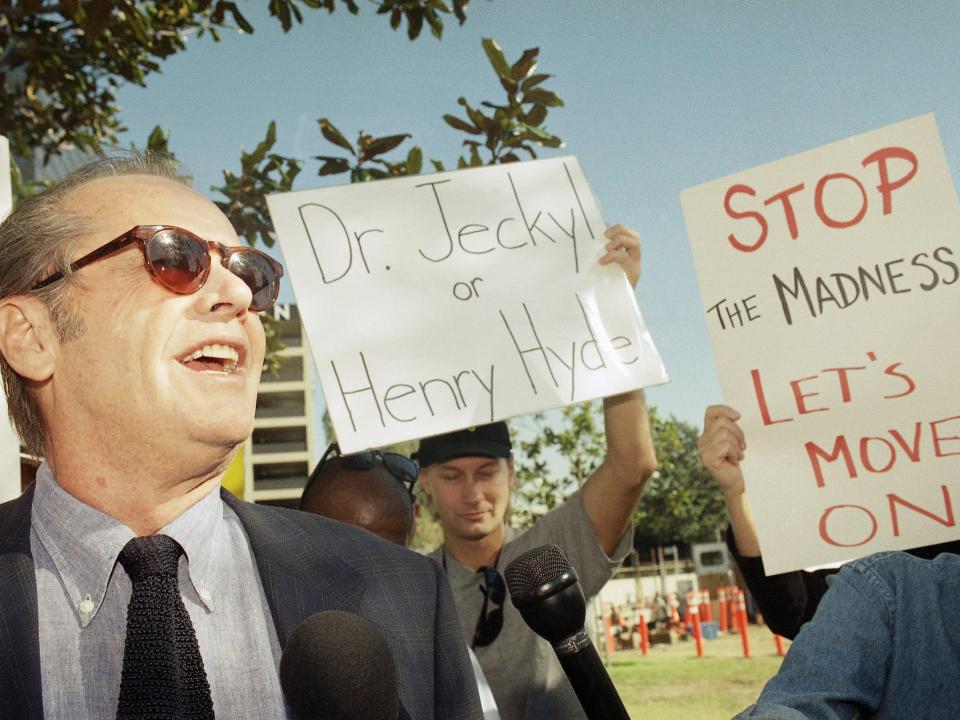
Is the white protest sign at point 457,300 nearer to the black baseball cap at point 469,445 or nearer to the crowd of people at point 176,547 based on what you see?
the crowd of people at point 176,547

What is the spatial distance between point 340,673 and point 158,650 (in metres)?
0.61

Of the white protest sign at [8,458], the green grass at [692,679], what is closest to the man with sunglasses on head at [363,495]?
the white protest sign at [8,458]

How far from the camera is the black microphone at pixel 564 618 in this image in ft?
4.39

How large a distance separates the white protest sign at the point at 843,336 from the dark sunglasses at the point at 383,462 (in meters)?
1.39

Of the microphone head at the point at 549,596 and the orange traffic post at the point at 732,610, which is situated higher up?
the microphone head at the point at 549,596

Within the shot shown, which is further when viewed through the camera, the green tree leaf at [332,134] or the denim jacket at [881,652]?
the green tree leaf at [332,134]

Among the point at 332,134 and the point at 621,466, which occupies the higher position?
the point at 332,134

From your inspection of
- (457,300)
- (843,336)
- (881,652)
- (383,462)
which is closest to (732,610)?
(383,462)

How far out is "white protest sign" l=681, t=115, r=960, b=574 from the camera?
8.17 ft

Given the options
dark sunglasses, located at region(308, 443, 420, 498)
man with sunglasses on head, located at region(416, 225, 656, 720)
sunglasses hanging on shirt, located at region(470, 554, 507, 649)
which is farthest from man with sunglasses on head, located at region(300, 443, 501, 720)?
sunglasses hanging on shirt, located at region(470, 554, 507, 649)

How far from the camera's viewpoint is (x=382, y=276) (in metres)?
2.80

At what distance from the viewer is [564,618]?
1.41 m

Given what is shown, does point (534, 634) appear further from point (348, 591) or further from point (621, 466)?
point (348, 591)

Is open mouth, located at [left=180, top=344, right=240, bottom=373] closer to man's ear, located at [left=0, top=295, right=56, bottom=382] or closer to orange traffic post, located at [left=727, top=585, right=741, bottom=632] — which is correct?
man's ear, located at [left=0, top=295, right=56, bottom=382]
